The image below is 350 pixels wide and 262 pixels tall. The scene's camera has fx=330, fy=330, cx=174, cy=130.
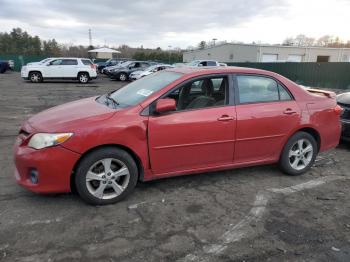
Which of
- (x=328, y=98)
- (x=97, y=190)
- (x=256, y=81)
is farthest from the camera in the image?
(x=328, y=98)

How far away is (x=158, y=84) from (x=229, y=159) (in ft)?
4.58

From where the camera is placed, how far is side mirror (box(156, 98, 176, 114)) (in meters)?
3.89

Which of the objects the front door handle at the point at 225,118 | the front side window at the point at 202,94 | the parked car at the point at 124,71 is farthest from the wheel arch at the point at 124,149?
the parked car at the point at 124,71

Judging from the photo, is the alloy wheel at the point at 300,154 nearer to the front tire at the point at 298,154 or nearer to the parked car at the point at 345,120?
the front tire at the point at 298,154

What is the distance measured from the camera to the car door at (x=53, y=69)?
21.6 metres

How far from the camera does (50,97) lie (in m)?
14.3

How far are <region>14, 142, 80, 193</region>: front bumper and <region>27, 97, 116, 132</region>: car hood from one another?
0.26 meters

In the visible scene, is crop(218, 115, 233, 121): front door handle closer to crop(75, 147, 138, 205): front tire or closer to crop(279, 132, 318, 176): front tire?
crop(279, 132, 318, 176): front tire

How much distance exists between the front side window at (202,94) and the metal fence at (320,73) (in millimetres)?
18763

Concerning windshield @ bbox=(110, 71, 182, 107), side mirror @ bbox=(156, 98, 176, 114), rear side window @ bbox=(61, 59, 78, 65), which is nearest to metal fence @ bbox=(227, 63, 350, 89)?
rear side window @ bbox=(61, 59, 78, 65)

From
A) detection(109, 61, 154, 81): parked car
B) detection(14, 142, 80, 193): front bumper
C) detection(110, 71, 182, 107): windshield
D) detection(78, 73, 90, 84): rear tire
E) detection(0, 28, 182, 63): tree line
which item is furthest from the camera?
detection(0, 28, 182, 63): tree line

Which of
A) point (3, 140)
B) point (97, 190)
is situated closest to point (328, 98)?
point (97, 190)

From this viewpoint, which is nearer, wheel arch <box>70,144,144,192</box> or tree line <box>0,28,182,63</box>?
wheel arch <box>70,144,144,192</box>

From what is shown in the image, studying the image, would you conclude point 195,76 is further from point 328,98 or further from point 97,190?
point 328,98
